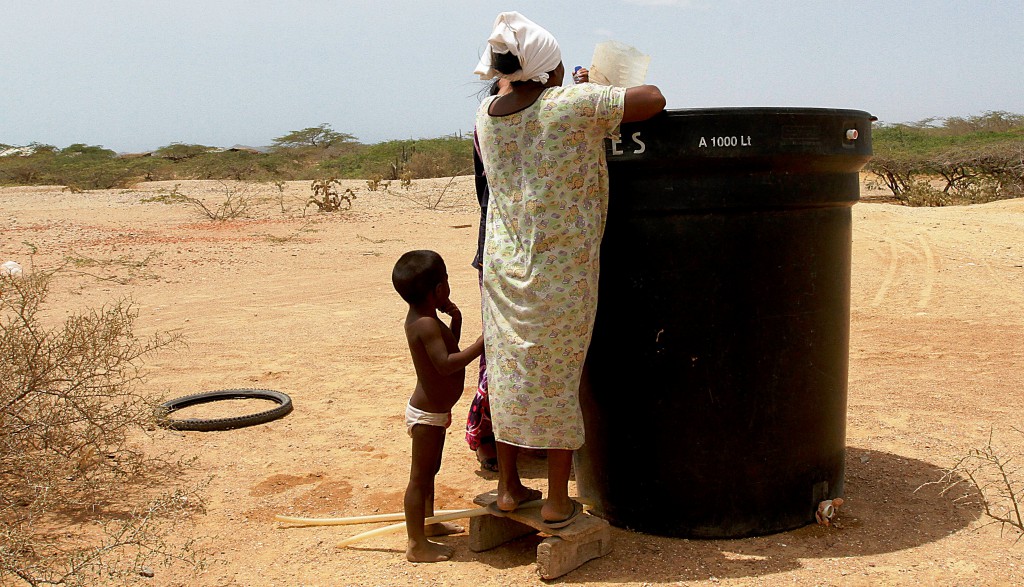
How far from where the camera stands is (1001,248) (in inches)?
354

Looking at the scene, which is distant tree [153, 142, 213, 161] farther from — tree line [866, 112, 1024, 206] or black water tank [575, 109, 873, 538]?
black water tank [575, 109, 873, 538]

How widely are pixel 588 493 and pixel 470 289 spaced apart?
545cm

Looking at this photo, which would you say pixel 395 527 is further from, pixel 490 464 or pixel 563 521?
pixel 490 464

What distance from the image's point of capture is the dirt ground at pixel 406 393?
2742 mm

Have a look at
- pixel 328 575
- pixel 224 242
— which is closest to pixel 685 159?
pixel 328 575

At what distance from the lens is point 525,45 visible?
246 centimetres

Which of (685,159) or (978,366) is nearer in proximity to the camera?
(685,159)

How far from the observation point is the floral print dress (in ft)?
8.20

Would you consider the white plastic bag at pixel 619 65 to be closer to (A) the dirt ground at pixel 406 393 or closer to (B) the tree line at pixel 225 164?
(A) the dirt ground at pixel 406 393

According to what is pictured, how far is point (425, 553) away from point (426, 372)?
57cm

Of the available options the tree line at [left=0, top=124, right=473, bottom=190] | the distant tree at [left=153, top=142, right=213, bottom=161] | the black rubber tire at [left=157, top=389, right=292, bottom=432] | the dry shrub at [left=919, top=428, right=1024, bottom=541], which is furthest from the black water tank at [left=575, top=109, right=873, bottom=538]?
the distant tree at [left=153, top=142, right=213, bottom=161]

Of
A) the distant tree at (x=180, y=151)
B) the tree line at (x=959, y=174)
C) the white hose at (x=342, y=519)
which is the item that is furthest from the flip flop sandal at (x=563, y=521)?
the distant tree at (x=180, y=151)

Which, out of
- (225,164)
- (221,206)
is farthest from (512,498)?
(225,164)

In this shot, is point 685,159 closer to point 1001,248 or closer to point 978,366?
point 978,366
